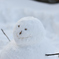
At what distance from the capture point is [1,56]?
2.59 feet

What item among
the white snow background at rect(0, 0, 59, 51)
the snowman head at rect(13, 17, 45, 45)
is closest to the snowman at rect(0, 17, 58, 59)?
the snowman head at rect(13, 17, 45, 45)

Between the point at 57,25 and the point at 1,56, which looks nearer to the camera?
the point at 1,56

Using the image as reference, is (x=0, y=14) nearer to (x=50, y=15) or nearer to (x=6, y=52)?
(x=50, y=15)

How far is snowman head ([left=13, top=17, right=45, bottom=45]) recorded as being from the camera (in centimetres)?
73

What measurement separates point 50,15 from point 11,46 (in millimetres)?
1336

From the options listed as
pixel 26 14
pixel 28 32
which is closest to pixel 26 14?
pixel 26 14

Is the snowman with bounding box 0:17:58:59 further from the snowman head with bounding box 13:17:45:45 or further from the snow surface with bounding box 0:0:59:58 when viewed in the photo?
the snow surface with bounding box 0:0:59:58

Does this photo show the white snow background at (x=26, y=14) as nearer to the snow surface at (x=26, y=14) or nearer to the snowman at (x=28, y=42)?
the snow surface at (x=26, y=14)

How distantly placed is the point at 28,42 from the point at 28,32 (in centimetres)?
5

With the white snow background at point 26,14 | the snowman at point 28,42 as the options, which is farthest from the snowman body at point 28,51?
the white snow background at point 26,14

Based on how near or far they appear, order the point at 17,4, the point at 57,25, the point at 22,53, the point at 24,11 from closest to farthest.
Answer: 1. the point at 22,53
2. the point at 57,25
3. the point at 24,11
4. the point at 17,4

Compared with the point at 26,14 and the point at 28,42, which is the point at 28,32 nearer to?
the point at 28,42

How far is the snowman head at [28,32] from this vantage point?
28.9 inches

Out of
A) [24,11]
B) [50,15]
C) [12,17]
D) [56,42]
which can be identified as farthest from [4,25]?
[56,42]
